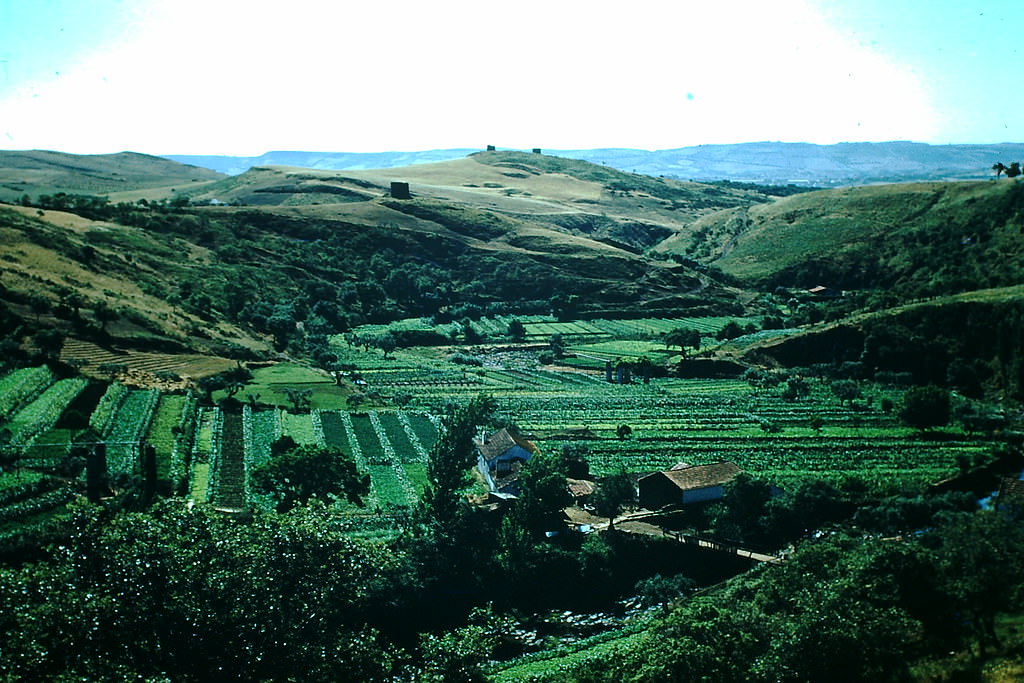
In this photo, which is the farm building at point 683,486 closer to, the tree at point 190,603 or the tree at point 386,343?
the tree at point 190,603

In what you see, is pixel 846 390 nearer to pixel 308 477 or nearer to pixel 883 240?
pixel 308 477

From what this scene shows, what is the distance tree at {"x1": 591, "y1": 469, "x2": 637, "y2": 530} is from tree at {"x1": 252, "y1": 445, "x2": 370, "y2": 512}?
8308mm

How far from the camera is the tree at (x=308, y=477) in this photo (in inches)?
1232

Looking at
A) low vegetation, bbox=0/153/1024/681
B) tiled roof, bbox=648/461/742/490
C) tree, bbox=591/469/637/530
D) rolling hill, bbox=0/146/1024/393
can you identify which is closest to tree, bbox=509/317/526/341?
low vegetation, bbox=0/153/1024/681

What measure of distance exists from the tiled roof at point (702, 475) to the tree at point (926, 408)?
1203 cm

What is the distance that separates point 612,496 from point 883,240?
6535 centimetres

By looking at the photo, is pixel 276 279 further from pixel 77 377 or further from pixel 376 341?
pixel 77 377

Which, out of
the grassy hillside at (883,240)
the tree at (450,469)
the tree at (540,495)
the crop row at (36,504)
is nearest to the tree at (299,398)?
the tree at (450,469)

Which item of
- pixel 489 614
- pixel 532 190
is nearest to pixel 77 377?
pixel 489 614

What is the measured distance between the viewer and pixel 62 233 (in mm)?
64625

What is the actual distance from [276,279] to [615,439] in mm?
43345

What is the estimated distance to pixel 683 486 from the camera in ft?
108

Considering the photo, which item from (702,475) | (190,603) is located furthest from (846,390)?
(190,603)

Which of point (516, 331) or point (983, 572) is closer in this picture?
point (983, 572)
